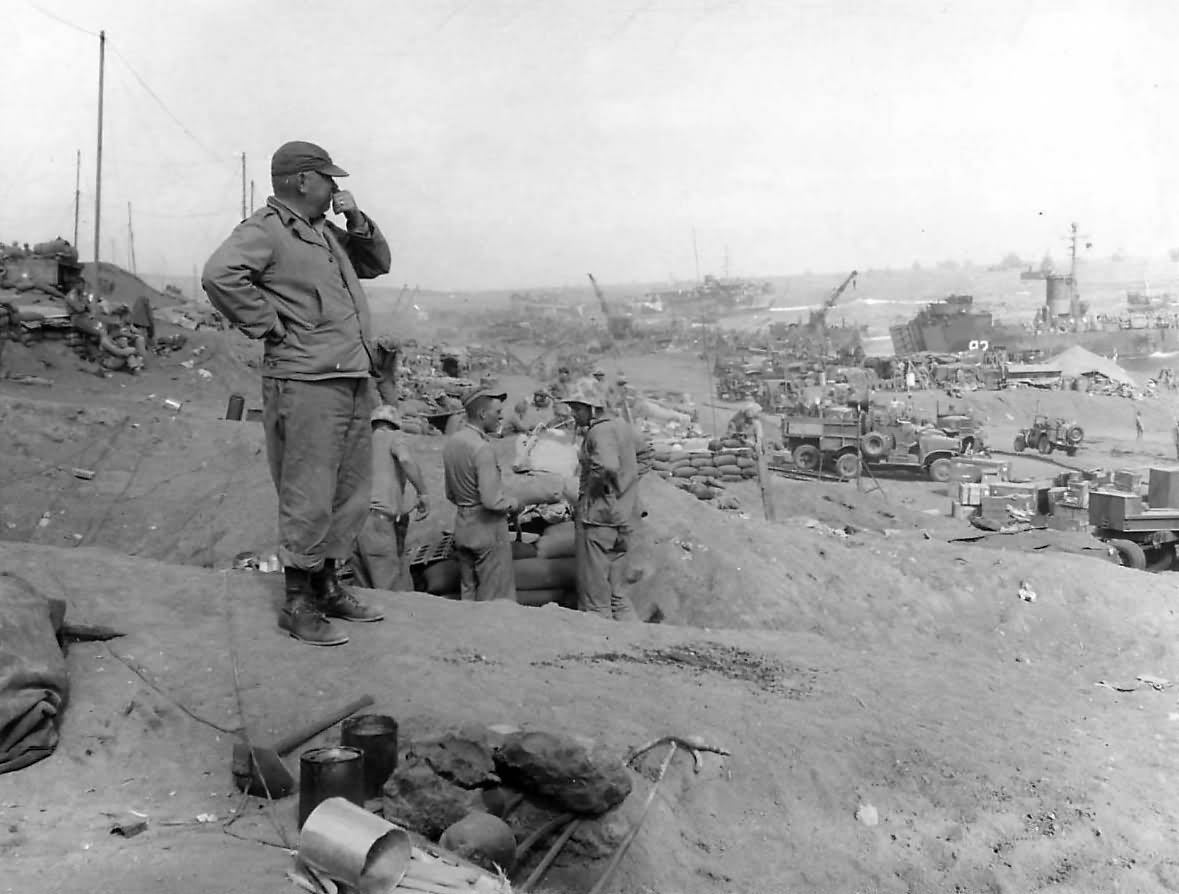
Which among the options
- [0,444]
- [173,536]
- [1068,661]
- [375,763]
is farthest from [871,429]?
[375,763]

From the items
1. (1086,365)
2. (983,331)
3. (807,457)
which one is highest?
(983,331)

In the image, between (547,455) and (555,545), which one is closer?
(555,545)

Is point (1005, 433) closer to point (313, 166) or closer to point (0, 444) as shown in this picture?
point (0, 444)

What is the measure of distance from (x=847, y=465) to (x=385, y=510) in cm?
1324

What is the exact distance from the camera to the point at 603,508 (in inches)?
284

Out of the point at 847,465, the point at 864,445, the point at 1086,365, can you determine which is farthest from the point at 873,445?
the point at 1086,365

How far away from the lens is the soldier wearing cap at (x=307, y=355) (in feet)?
12.6

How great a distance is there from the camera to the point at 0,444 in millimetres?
11578

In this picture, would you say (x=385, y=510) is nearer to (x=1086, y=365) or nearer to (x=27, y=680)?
(x=27, y=680)

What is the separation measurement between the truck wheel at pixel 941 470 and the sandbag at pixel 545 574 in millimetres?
12999

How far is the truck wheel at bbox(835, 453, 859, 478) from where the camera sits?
1870cm

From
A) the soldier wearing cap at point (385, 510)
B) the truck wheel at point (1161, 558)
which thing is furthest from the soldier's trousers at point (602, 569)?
the truck wheel at point (1161, 558)

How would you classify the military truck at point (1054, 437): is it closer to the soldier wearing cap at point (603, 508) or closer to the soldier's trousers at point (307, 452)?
the soldier wearing cap at point (603, 508)

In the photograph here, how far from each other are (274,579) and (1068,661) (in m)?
5.92
